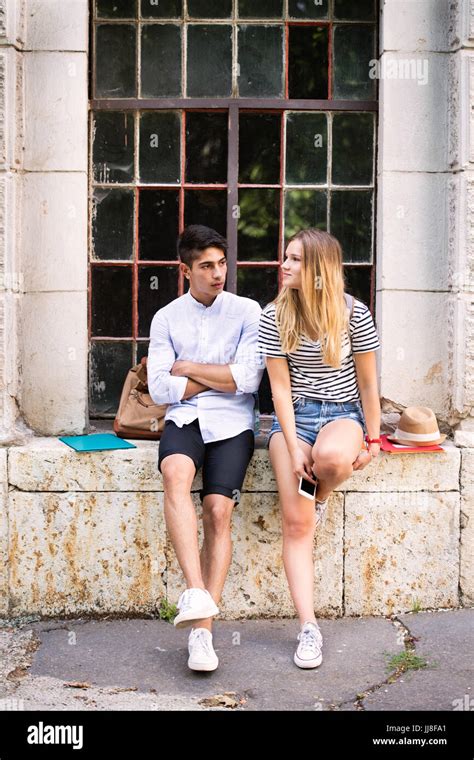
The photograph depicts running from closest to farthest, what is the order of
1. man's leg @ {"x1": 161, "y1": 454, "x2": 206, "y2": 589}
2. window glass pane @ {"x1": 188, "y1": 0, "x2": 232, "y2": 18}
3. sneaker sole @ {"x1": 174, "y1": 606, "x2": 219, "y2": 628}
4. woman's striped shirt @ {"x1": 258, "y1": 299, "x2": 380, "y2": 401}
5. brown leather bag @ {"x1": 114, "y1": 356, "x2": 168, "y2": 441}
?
1. sneaker sole @ {"x1": 174, "y1": 606, "x2": 219, "y2": 628}
2. man's leg @ {"x1": 161, "y1": 454, "x2": 206, "y2": 589}
3. woman's striped shirt @ {"x1": 258, "y1": 299, "x2": 380, "y2": 401}
4. brown leather bag @ {"x1": 114, "y1": 356, "x2": 168, "y2": 441}
5. window glass pane @ {"x1": 188, "y1": 0, "x2": 232, "y2": 18}

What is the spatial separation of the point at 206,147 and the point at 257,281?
85cm

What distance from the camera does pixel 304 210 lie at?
5527mm

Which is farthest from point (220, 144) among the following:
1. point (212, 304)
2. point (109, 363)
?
point (109, 363)

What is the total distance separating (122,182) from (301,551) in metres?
2.45

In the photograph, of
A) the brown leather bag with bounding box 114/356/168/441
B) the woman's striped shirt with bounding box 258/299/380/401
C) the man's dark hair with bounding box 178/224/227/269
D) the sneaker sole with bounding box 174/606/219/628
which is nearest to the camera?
the sneaker sole with bounding box 174/606/219/628

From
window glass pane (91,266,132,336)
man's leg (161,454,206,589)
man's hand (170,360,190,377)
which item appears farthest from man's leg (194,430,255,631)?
window glass pane (91,266,132,336)

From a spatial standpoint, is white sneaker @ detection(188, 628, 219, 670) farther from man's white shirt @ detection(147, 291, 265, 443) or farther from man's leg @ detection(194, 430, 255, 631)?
man's white shirt @ detection(147, 291, 265, 443)

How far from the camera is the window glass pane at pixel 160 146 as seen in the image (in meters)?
5.46

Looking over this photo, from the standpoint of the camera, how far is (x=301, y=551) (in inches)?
174

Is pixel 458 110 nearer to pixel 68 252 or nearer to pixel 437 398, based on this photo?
pixel 437 398

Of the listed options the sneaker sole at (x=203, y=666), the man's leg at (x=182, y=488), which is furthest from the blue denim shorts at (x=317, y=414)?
the sneaker sole at (x=203, y=666)

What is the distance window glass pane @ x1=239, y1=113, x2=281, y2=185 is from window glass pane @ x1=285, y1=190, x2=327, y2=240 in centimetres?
15

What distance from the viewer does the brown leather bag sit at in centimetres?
500
